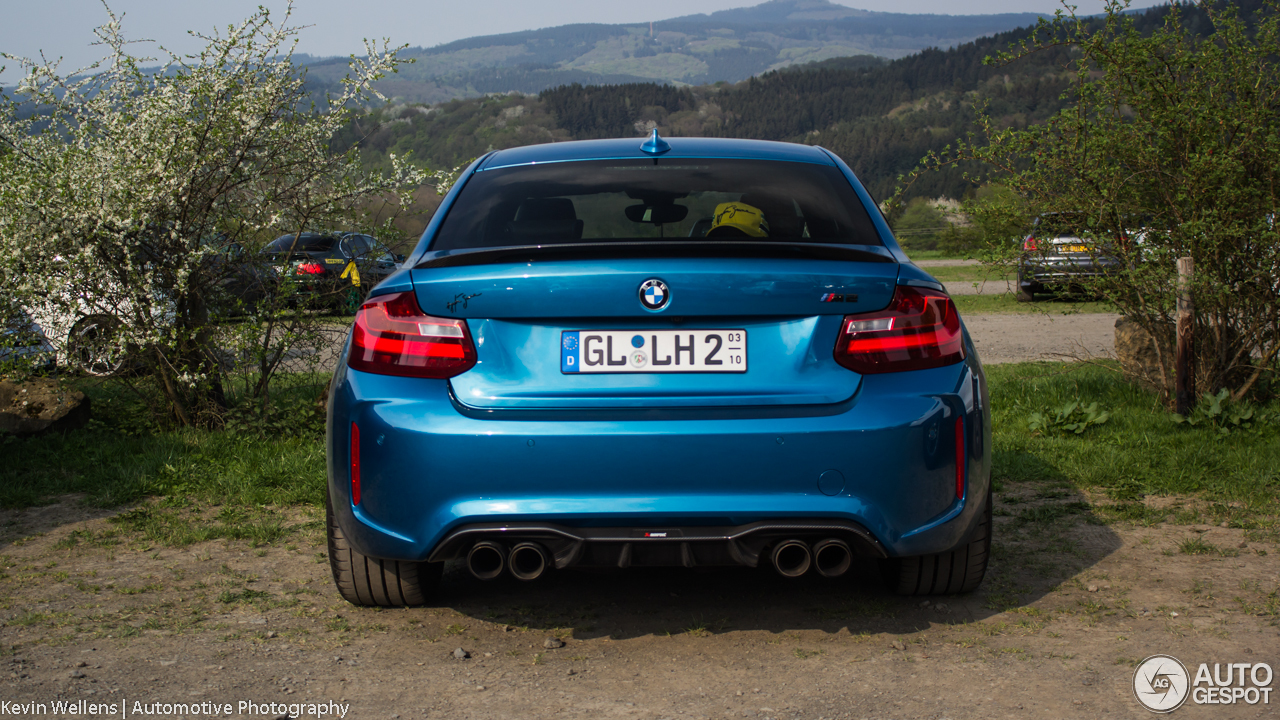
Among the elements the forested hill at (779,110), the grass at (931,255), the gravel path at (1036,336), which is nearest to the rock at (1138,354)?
the gravel path at (1036,336)

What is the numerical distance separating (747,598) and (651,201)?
1.48 metres

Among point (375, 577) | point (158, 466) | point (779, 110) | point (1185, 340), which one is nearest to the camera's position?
point (375, 577)

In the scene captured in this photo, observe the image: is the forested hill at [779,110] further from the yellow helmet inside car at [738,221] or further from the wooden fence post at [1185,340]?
the yellow helmet inside car at [738,221]

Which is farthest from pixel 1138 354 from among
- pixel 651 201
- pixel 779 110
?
pixel 779 110

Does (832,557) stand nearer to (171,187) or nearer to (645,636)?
(645,636)

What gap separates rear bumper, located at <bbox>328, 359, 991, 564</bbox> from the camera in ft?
9.46

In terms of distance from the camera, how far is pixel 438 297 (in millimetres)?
2984

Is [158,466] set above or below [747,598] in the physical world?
below

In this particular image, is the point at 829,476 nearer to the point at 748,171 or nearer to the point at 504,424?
the point at 504,424

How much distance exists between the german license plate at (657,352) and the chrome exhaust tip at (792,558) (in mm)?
513

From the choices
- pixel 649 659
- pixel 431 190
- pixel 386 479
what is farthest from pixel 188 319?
pixel 649 659

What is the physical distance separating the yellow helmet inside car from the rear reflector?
52.6 inches

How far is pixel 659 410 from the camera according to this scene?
2.91 m

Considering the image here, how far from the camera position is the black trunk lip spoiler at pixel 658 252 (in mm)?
2984
